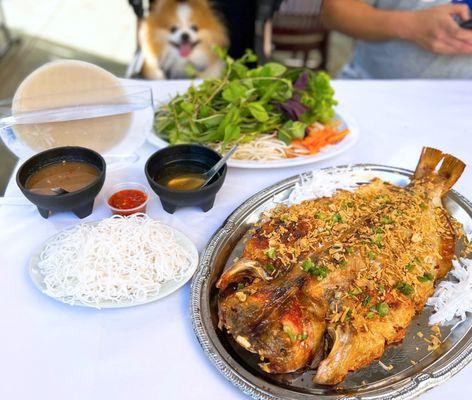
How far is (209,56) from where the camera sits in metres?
4.34

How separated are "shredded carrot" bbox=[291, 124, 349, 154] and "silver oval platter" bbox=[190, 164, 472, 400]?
0.93 m

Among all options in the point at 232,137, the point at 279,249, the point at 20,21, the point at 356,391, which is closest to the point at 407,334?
the point at 356,391

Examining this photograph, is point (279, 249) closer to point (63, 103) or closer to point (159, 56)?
point (63, 103)

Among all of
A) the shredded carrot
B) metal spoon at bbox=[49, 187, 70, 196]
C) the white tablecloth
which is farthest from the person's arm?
metal spoon at bbox=[49, 187, 70, 196]

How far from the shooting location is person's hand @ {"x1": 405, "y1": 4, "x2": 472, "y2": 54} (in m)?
2.90

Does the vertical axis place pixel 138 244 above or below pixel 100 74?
below

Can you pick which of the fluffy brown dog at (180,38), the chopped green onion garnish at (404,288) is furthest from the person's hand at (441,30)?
the chopped green onion garnish at (404,288)

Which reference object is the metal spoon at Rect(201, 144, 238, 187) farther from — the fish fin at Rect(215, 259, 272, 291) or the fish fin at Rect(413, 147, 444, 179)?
the fish fin at Rect(413, 147, 444, 179)

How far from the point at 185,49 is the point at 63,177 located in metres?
2.62

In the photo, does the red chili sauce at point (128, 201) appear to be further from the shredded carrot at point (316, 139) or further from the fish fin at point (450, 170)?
the fish fin at point (450, 170)

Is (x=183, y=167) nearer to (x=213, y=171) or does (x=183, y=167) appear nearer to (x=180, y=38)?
(x=213, y=171)

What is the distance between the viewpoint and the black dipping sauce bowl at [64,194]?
184 centimetres

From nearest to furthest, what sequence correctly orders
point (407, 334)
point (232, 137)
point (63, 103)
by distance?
point (407, 334)
point (63, 103)
point (232, 137)

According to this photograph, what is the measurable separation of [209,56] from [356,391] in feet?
11.8
